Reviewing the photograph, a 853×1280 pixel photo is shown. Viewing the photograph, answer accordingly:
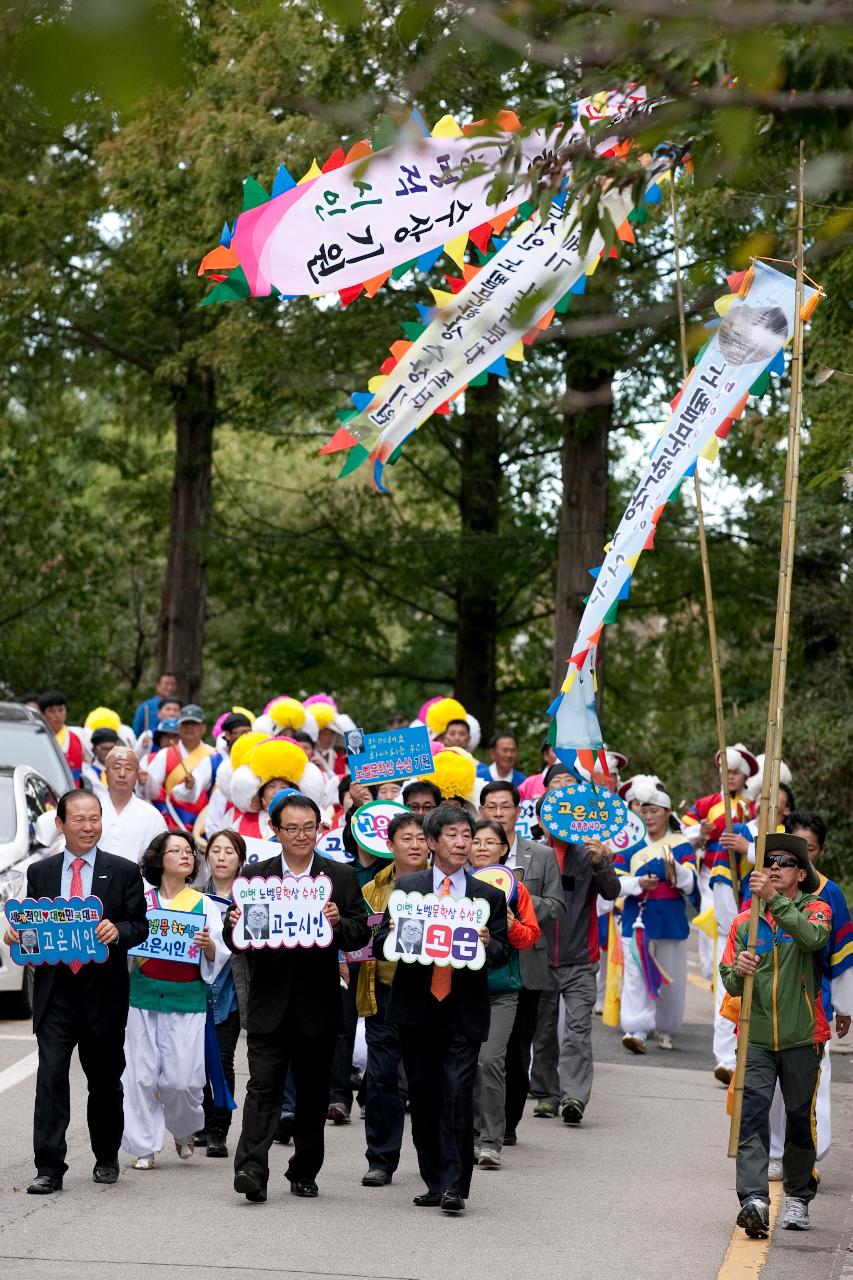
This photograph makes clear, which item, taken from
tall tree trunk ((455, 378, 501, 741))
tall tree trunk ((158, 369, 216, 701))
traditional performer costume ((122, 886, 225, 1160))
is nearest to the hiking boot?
traditional performer costume ((122, 886, 225, 1160))

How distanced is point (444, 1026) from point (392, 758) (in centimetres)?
325

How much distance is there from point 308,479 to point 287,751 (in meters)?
30.0

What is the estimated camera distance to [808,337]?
1525 centimetres

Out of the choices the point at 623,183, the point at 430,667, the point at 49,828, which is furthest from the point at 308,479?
the point at 623,183

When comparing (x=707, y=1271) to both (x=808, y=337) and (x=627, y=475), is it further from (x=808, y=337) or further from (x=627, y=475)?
(x=627, y=475)

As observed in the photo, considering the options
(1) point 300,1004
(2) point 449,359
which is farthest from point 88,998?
(2) point 449,359

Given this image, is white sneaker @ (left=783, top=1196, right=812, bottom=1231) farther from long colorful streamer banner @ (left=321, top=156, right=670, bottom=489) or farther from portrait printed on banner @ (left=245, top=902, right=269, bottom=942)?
long colorful streamer banner @ (left=321, top=156, right=670, bottom=489)

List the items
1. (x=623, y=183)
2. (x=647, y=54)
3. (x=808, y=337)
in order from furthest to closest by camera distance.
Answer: (x=808, y=337)
(x=623, y=183)
(x=647, y=54)

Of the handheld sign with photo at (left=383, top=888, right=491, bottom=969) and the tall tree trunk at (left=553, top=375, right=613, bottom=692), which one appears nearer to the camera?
the handheld sign with photo at (left=383, top=888, right=491, bottom=969)

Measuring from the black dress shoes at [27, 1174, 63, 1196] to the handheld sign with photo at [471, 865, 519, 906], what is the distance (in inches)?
84.2

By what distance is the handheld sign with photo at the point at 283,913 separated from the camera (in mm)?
8258

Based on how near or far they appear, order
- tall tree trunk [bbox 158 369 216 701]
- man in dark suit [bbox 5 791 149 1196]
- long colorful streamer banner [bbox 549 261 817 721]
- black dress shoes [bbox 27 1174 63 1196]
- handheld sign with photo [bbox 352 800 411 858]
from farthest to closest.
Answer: tall tree trunk [bbox 158 369 216 701], long colorful streamer banner [bbox 549 261 817 721], handheld sign with photo [bbox 352 800 411 858], man in dark suit [bbox 5 791 149 1196], black dress shoes [bbox 27 1174 63 1196]

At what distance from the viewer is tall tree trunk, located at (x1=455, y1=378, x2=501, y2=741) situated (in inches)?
1113

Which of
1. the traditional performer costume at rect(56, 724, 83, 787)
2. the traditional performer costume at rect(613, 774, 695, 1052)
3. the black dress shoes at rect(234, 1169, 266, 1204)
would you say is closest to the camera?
the black dress shoes at rect(234, 1169, 266, 1204)
